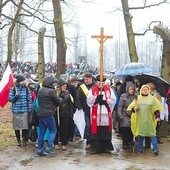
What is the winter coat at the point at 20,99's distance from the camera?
9.65 meters

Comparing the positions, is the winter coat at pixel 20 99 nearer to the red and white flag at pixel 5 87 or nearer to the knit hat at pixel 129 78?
the red and white flag at pixel 5 87

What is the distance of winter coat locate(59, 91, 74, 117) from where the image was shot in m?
9.77

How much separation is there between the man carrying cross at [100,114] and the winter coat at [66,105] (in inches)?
29.5

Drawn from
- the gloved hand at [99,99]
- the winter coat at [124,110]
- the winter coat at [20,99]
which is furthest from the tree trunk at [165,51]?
the winter coat at [20,99]

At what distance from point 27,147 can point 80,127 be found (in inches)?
53.9

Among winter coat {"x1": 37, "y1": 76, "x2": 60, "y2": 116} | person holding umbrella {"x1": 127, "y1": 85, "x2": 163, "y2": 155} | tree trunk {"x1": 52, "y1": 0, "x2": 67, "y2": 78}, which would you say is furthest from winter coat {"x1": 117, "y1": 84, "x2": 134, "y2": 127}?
tree trunk {"x1": 52, "y1": 0, "x2": 67, "y2": 78}

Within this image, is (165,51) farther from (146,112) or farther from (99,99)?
(99,99)

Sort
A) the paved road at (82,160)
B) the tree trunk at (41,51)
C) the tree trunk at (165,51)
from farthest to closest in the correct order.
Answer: the tree trunk at (41,51) < the tree trunk at (165,51) < the paved road at (82,160)

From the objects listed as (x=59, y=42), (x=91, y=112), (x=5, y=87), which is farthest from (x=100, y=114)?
(x=59, y=42)

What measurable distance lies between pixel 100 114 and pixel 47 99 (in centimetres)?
127

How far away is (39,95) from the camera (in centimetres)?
888

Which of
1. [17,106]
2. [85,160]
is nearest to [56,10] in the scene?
[17,106]

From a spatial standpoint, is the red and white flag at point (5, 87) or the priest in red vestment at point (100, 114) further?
the red and white flag at point (5, 87)

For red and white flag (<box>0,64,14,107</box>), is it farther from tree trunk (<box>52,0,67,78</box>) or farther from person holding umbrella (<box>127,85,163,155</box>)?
tree trunk (<box>52,0,67,78</box>)
